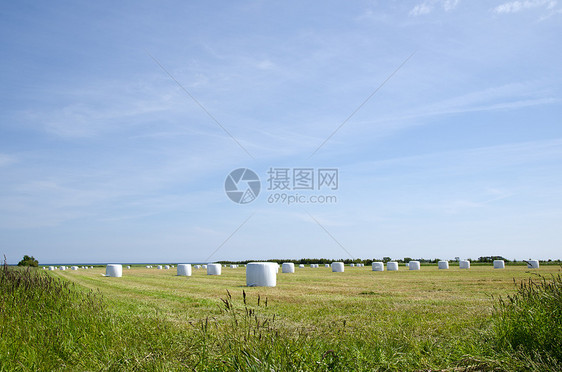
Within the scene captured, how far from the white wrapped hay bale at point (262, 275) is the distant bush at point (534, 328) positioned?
19.2 m

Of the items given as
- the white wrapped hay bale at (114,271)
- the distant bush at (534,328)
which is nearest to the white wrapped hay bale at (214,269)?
the white wrapped hay bale at (114,271)

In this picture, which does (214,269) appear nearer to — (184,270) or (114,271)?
(184,270)

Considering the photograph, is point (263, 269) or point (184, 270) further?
point (184, 270)

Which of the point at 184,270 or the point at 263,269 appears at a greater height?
the point at 263,269

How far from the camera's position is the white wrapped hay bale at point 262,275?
84.9 ft

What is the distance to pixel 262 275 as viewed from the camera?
2602 cm

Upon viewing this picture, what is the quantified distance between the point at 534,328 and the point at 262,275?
20377 mm

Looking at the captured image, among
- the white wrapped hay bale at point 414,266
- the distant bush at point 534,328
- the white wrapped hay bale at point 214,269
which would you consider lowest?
→ the white wrapped hay bale at point 414,266

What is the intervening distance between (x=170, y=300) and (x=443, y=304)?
33.6ft

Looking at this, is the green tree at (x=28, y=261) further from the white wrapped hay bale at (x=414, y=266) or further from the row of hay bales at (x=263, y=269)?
the white wrapped hay bale at (x=414, y=266)

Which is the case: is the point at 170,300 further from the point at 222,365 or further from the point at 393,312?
the point at 222,365

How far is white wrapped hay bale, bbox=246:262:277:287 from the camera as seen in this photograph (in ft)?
84.9

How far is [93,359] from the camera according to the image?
6.46 m

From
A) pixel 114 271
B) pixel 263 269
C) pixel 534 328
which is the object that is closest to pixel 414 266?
pixel 263 269
